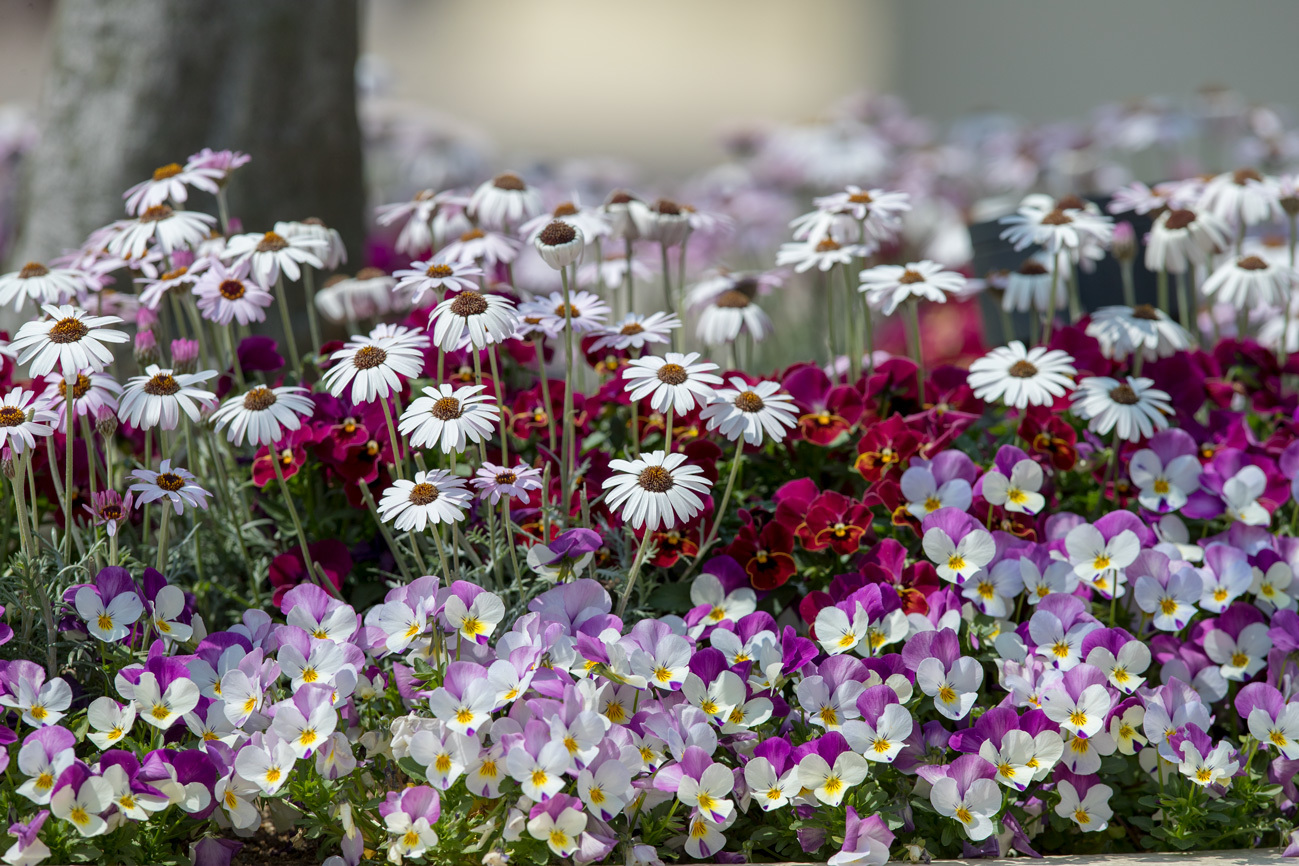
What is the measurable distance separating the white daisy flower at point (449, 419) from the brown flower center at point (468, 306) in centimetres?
11

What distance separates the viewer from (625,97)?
9.19 m

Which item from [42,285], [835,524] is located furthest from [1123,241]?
[42,285]

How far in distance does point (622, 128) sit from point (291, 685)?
7.99 metres

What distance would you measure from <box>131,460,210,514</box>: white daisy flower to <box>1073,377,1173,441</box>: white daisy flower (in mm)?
1445

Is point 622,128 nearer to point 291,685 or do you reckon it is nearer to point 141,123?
point 141,123

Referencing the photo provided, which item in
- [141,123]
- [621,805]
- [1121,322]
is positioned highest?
[141,123]

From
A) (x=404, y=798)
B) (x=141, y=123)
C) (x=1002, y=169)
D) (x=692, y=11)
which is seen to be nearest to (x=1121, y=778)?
(x=404, y=798)

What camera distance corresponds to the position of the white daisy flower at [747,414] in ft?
5.40

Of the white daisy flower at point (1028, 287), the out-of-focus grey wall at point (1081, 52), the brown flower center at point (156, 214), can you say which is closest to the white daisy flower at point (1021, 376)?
the white daisy flower at point (1028, 287)

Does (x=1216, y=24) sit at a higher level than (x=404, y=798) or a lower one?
higher

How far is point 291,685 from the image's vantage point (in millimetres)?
1684

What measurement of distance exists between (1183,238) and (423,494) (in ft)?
5.16

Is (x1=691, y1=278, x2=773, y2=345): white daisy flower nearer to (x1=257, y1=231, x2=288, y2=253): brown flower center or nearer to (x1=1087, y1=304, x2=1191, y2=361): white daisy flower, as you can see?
(x1=1087, y1=304, x2=1191, y2=361): white daisy flower

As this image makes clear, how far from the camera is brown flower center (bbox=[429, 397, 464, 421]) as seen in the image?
155 cm
